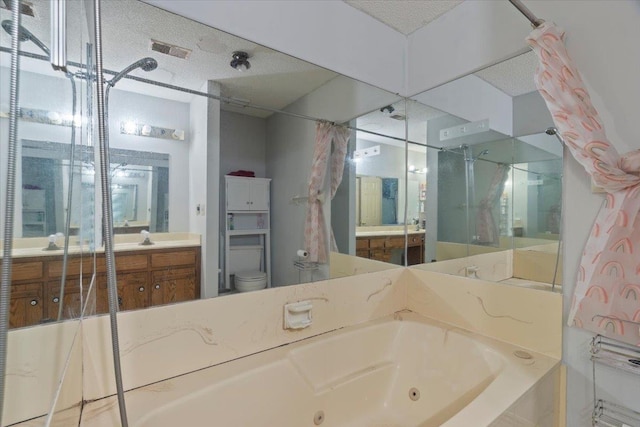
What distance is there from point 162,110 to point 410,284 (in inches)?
64.7

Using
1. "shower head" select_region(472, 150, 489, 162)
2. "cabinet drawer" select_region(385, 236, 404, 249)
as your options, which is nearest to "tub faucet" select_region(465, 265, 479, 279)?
"cabinet drawer" select_region(385, 236, 404, 249)

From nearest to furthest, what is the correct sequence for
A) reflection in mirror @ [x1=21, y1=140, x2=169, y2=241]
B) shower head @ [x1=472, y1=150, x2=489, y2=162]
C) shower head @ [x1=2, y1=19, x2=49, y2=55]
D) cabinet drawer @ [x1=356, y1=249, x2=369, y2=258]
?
shower head @ [x1=2, y1=19, x2=49, y2=55]
reflection in mirror @ [x1=21, y1=140, x2=169, y2=241]
shower head @ [x1=472, y1=150, x2=489, y2=162]
cabinet drawer @ [x1=356, y1=249, x2=369, y2=258]

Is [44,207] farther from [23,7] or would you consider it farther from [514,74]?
[514,74]

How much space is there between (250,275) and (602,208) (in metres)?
1.48

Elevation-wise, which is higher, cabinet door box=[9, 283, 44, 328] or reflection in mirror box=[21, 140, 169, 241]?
reflection in mirror box=[21, 140, 169, 241]

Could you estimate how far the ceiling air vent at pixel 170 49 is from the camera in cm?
115

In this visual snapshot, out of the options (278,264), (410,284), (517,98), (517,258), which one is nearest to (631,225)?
(517,258)

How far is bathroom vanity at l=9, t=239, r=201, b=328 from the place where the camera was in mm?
656

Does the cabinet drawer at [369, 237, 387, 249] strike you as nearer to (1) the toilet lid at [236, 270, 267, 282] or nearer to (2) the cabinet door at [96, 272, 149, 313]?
(1) the toilet lid at [236, 270, 267, 282]

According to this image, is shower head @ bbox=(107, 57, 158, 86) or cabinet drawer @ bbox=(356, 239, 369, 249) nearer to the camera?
shower head @ bbox=(107, 57, 158, 86)

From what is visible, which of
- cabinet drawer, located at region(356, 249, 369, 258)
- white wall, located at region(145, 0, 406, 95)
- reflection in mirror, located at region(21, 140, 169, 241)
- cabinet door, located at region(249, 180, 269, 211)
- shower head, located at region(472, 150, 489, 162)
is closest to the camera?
reflection in mirror, located at region(21, 140, 169, 241)

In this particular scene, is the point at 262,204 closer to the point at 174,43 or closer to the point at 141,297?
the point at 141,297

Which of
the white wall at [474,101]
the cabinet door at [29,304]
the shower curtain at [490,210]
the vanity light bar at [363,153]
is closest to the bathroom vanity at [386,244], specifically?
the shower curtain at [490,210]

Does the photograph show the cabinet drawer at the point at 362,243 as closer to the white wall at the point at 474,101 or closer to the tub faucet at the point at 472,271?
the tub faucet at the point at 472,271
